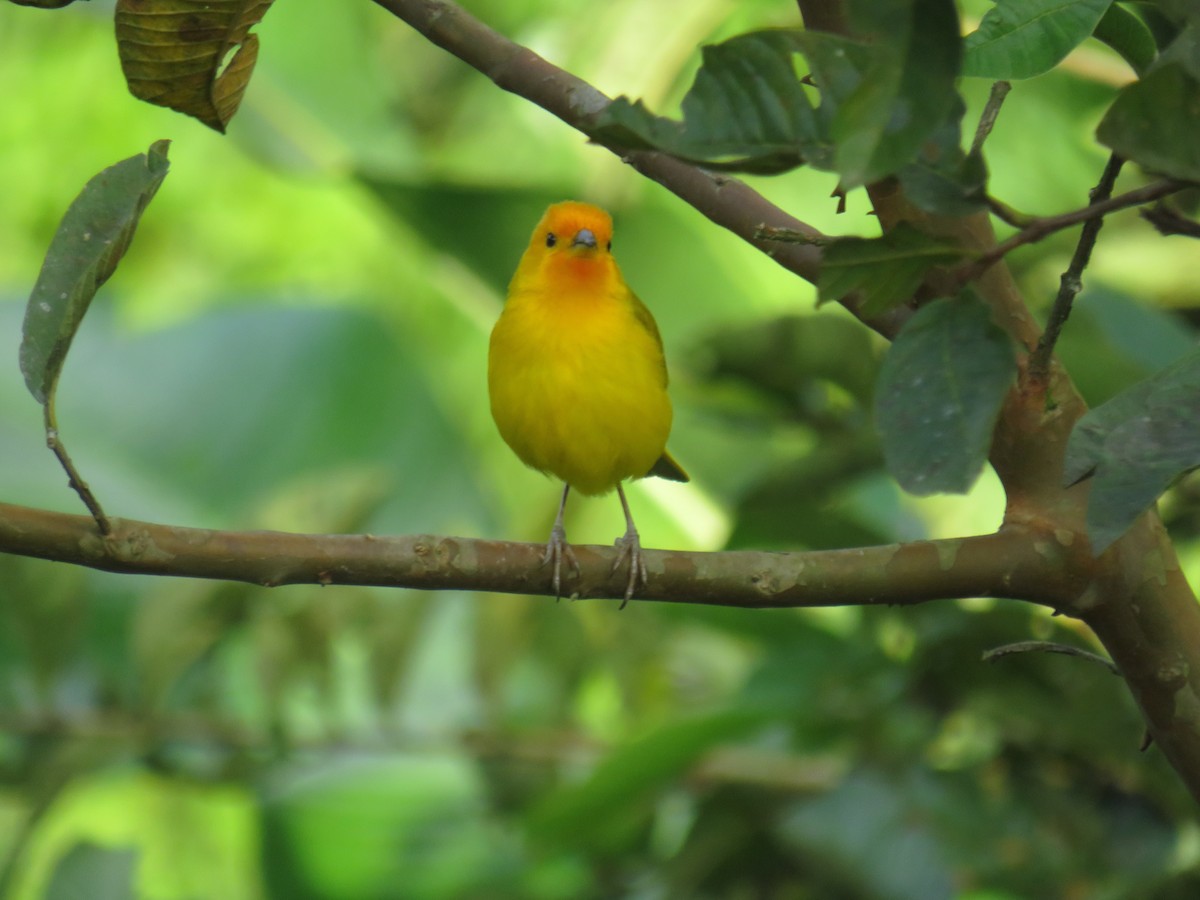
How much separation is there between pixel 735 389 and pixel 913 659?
81 centimetres

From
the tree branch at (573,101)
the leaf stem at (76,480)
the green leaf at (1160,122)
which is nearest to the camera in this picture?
the green leaf at (1160,122)

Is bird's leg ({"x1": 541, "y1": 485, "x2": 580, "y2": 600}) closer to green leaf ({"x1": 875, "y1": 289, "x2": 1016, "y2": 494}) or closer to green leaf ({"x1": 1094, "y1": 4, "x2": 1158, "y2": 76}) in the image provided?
green leaf ({"x1": 875, "y1": 289, "x2": 1016, "y2": 494})

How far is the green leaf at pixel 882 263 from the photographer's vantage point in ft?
3.35

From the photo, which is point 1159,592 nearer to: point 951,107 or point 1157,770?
point 951,107

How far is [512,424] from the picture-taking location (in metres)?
2.43

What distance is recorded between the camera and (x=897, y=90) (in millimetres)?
828

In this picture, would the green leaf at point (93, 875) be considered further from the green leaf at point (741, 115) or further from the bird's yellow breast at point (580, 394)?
the green leaf at point (741, 115)

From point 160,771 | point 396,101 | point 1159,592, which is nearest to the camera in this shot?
point 1159,592

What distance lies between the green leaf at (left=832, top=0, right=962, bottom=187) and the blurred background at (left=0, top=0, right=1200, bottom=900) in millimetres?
1486

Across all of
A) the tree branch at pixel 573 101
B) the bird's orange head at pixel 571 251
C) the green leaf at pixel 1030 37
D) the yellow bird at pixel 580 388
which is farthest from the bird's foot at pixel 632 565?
the bird's orange head at pixel 571 251

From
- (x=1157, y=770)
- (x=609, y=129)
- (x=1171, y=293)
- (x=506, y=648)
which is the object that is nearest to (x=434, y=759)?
(x=506, y=648)

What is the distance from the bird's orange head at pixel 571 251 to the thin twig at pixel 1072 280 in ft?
4.71

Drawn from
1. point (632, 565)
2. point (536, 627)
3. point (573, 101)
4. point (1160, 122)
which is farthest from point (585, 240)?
point (1160, 122)

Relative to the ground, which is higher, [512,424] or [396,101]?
[512,424]
